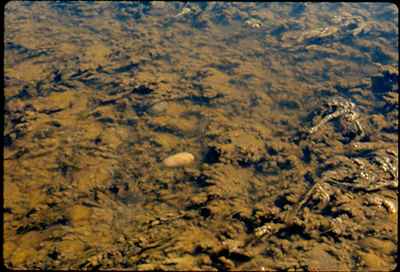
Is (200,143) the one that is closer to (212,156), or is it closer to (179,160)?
(212,156)

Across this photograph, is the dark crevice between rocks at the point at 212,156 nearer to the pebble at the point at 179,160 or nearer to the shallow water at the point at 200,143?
the shallow water at the point at 200,143

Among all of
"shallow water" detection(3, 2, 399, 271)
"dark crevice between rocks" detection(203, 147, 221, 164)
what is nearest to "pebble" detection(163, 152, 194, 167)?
"shallow water" detection(3, 2, 399, 271)

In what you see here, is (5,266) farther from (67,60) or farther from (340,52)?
(340,52)

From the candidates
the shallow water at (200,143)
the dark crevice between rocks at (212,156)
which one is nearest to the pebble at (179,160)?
the shallow water at (200,143)

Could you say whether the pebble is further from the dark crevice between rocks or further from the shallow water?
the dark crevice between rocks

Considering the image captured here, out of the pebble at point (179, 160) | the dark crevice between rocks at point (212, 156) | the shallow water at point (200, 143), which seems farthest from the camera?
the dark crevice between rocks at point (212, 156)

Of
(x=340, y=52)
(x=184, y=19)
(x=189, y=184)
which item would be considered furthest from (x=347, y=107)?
(x=184, y=19)
